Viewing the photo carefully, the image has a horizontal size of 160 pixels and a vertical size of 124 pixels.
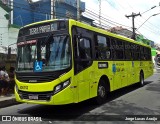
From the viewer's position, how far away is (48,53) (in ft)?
26.4

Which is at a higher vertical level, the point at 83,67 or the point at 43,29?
the point at 43,29

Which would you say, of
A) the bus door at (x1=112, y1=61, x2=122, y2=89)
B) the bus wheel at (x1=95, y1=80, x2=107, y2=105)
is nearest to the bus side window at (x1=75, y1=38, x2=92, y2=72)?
the bus wheel at (x1=95, y1=80, x2=107, y2=105)

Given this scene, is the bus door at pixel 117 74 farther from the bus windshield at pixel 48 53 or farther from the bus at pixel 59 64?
the bus windshield at pixel 48 53

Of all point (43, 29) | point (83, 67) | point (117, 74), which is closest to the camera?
point (43, 29)

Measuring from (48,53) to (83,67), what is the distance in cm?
132

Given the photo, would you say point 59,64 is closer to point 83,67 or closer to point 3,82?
point 83,67

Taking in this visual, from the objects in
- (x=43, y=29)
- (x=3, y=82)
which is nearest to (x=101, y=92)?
(x=43, y=29)

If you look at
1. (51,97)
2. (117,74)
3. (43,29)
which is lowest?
(51,97)

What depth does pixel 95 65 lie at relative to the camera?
31.7 feet

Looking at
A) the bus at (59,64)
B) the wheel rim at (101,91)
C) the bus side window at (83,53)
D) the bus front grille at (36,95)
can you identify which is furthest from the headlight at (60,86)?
the wheel rim at (101,91)

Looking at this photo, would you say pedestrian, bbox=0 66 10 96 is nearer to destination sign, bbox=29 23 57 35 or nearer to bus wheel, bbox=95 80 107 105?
destination sign, bbox=29 23 57 35

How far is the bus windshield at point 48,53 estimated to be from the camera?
7.94m

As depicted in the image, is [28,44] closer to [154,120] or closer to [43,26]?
[43,26]

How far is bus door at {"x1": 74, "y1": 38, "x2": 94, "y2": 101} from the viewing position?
8344 millimetres
